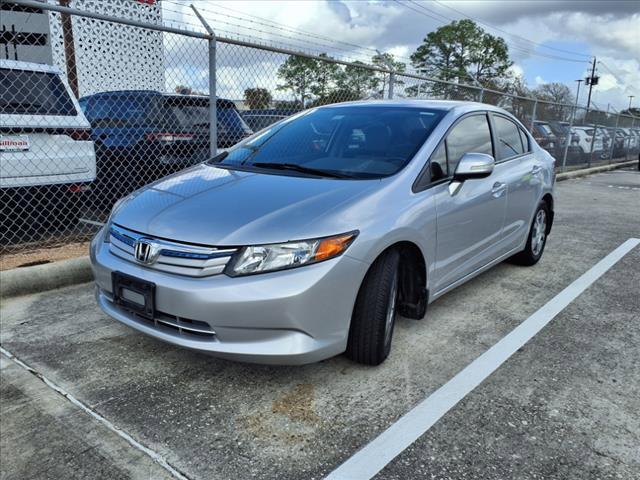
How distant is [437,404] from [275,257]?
1109 mm

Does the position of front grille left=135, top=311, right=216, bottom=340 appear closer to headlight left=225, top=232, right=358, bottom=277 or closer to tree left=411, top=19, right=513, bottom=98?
headlight left=225, top=232, right=358, bottom=277

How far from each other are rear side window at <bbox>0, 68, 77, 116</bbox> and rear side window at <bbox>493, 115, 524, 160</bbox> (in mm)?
3954

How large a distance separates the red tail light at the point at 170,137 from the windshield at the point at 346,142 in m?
2.26

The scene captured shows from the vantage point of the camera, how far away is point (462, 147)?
371 centimetres

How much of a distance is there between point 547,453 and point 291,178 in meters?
1.96

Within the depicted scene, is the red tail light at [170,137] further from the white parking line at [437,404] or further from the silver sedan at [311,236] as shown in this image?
the white parking line at [437,404]

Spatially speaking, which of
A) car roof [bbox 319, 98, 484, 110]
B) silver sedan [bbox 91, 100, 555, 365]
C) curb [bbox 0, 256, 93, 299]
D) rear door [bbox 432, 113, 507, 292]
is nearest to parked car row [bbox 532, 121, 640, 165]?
rear door [bbox 432, 113, 507, 292]

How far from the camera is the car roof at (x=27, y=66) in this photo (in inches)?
190

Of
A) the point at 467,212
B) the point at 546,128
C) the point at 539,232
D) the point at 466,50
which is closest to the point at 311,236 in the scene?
the point at 467,212

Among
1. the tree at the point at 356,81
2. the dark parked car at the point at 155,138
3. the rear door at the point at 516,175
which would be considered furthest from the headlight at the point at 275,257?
the tree at the point at 356,81

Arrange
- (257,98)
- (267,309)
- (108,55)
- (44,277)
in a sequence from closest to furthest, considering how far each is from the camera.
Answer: (267,309), (44,277), (257,98), (108,55)

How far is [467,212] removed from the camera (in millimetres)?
3566

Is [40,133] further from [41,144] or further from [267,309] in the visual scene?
[267,309]

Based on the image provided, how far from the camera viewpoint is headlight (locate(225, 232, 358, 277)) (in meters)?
2.49
